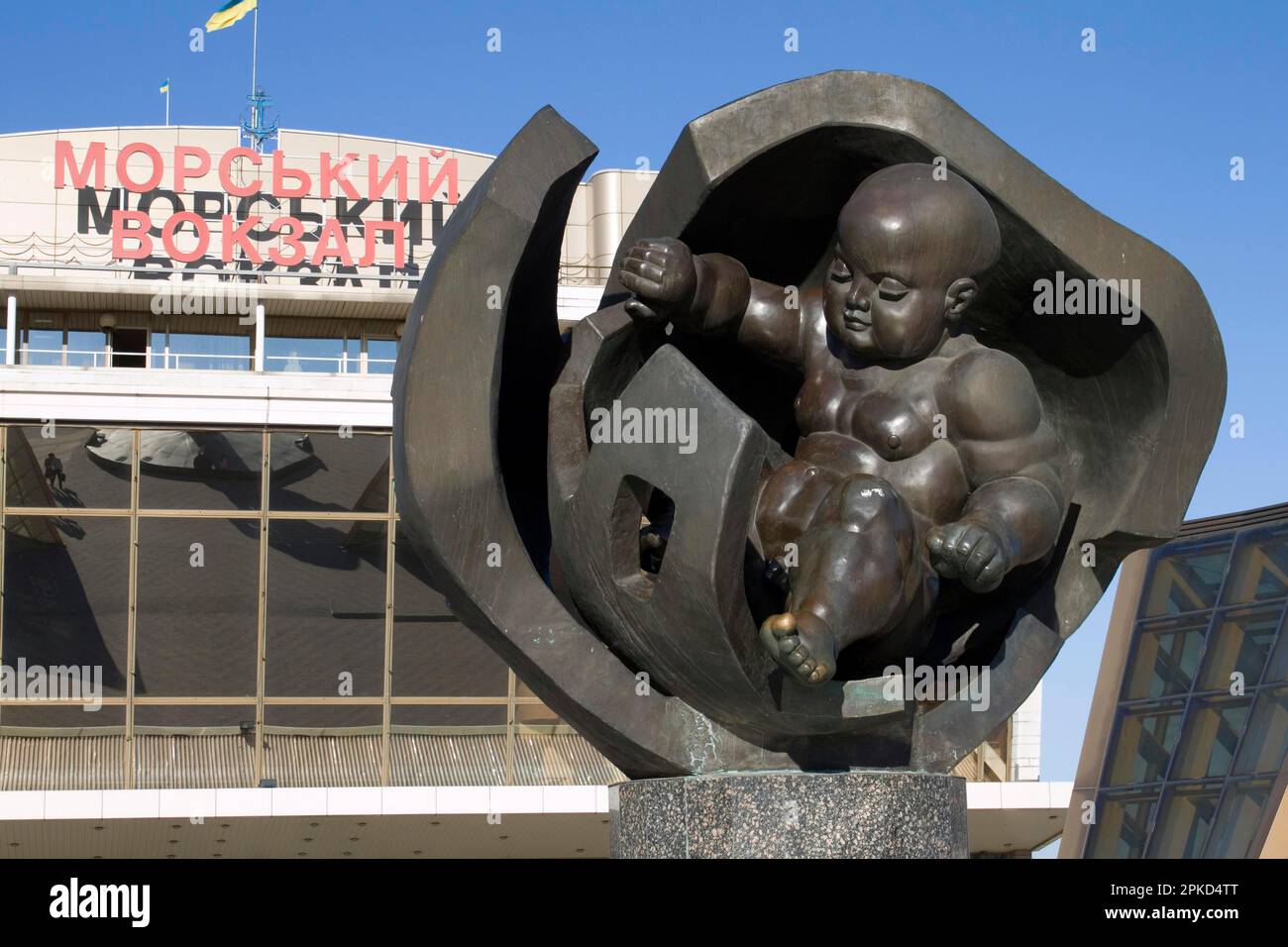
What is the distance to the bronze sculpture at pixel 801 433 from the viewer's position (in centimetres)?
530

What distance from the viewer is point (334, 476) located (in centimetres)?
2244

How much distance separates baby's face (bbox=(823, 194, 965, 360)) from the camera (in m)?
5.53

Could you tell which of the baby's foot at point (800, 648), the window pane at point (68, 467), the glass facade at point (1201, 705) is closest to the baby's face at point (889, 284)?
the baby's foot at point (800, 648)

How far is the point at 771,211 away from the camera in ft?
19.9

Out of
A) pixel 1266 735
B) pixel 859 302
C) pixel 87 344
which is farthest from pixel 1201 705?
pixel 87 344

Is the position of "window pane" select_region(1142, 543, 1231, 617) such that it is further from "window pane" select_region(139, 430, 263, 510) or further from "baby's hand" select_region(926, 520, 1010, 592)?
"baby's hand" select_region(926, 520, 1010, 592)

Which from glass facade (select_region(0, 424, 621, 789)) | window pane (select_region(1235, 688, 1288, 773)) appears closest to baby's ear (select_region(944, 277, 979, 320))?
window pane (select_region(1235, 688, 1288, 773))

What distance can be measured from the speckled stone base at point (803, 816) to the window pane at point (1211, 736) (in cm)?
1604

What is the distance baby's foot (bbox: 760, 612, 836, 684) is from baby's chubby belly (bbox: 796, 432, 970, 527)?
903 mm

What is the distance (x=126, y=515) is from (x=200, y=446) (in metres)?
1.29

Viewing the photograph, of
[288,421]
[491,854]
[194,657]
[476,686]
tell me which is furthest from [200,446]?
[491,854]

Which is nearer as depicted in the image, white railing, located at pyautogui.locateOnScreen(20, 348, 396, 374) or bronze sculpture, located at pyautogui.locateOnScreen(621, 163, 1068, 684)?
bronze sculpture, located at pyautogui.locateOnScreen(621, 163, 1068, 684)
